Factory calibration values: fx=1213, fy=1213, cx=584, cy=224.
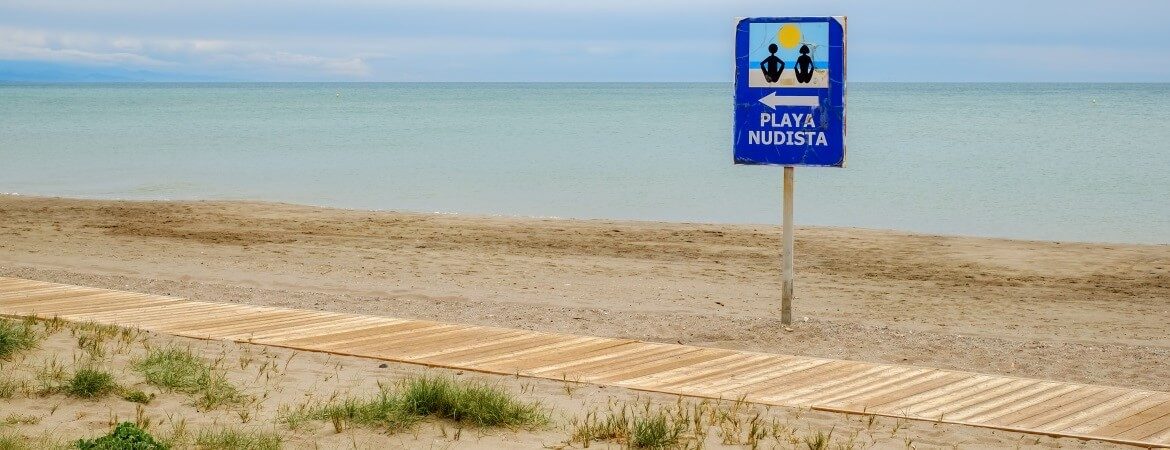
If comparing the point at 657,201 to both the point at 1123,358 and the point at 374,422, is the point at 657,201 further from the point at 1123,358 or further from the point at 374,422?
the point at 374,422

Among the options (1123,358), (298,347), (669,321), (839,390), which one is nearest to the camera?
(839,390)

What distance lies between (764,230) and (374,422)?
1252 cm

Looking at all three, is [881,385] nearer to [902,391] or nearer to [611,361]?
[902,391]

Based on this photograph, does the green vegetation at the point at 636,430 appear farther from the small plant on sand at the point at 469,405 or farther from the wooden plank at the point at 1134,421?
the wooden plank at the point at 1134,421

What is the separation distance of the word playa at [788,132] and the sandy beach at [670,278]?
1.45 metres

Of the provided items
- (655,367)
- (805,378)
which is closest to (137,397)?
(655,367)

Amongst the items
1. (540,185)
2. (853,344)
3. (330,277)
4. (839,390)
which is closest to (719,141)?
(540,185)

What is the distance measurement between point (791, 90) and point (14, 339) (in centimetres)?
497

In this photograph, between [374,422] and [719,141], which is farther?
[719,141]

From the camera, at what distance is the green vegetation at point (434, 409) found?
17.2 ft

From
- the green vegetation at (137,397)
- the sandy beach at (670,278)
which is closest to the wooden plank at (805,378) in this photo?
the sandy beach at (670,278)

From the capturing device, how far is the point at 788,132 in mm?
8195

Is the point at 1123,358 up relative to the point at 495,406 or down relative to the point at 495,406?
down

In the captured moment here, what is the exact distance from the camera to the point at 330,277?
40.3ft
